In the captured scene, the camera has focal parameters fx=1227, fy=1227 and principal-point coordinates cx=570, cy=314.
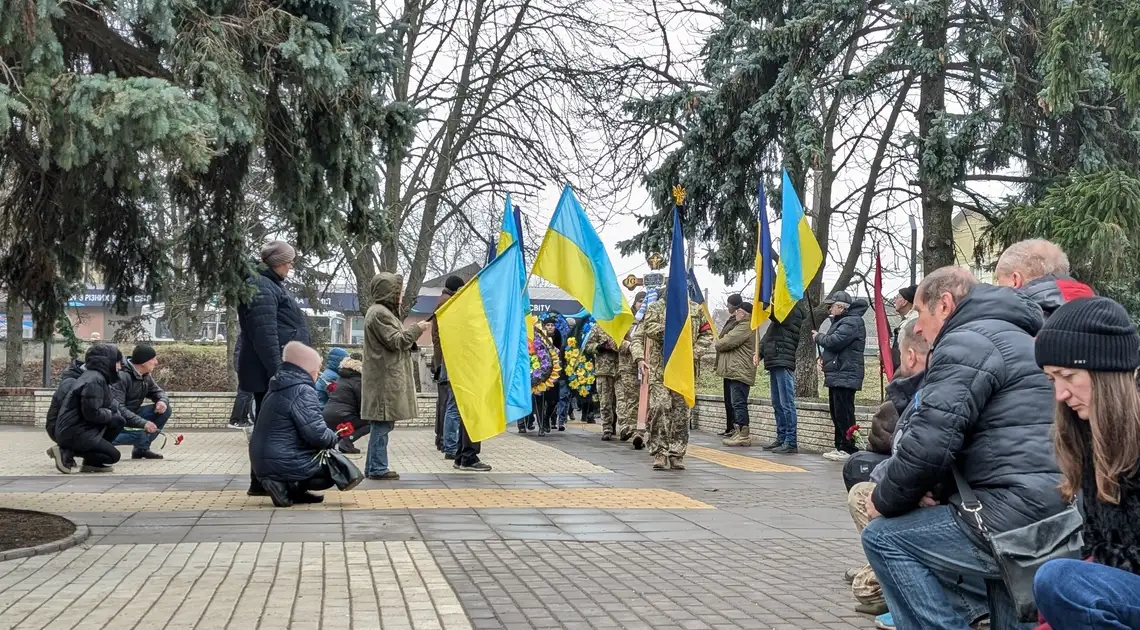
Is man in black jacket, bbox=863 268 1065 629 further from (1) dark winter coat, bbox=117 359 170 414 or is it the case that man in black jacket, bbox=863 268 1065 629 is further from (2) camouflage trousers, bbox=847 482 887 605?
(1) dark winter coat, bbox=117 359 170 414

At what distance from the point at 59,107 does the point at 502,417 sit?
4471 millimetres

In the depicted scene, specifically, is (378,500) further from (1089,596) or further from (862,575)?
(1089,596)

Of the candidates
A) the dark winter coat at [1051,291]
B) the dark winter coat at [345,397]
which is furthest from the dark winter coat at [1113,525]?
the dark winter coat at [345,397]

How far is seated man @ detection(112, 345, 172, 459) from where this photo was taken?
13.3 meters

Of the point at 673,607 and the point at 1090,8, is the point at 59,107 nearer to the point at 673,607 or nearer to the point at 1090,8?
the point at 673,607

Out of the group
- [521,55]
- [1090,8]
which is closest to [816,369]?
[521,55]

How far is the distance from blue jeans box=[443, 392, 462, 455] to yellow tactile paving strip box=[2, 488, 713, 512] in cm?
235

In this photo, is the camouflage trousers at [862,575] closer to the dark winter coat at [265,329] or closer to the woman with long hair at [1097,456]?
the woman with long hair at [1097,456]

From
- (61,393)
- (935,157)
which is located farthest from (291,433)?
(935,157)

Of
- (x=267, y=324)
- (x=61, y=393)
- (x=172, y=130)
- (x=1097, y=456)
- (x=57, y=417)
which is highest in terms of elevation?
(x=172, y=130)

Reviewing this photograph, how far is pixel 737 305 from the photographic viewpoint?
1552 cm

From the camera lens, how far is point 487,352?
9672mm

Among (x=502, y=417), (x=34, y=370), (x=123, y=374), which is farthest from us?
(x=34, y=370)

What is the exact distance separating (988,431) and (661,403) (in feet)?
26.5
